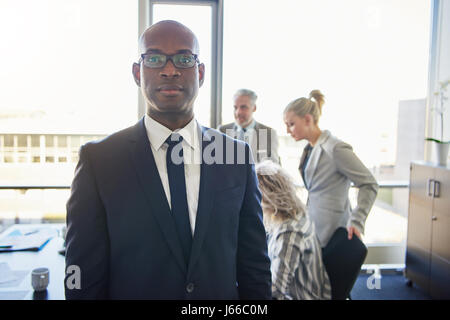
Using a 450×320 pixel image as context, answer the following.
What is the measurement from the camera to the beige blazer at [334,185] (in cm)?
205

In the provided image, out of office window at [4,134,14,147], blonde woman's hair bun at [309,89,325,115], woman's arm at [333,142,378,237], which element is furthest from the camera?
office window at [4,134,14,147]

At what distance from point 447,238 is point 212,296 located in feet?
8.88

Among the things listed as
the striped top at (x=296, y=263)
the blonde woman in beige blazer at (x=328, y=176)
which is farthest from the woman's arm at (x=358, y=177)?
the striped top at (x=296, y=263)

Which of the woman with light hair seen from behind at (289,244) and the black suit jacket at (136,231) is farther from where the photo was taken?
the woman with light hair seen from behind at (289,244)

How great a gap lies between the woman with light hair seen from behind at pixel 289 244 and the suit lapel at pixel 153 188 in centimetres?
80

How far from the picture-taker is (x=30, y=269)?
1.72m

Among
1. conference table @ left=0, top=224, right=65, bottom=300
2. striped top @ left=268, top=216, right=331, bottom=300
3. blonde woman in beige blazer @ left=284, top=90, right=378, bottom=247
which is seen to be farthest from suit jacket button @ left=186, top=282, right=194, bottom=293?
blonde woman in beige blazer @ left=284, top=90, right=378, bottom=247

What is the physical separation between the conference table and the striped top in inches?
35.3

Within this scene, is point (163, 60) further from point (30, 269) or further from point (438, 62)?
point (438, 62)

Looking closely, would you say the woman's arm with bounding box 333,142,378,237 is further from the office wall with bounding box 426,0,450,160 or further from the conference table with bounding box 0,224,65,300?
the office wall with bounding box 426,0,450,160

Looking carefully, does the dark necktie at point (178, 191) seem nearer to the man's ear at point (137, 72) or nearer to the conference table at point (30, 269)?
the man's ear at point (137, 72)

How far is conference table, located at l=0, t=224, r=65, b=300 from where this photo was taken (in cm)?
144

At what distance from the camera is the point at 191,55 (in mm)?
830
